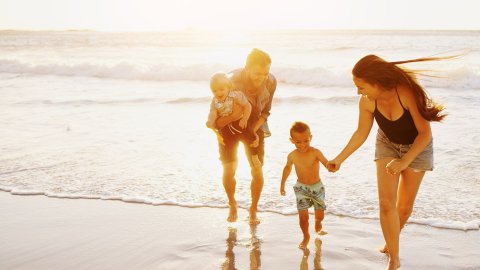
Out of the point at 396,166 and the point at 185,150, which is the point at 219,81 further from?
the point at 185,150

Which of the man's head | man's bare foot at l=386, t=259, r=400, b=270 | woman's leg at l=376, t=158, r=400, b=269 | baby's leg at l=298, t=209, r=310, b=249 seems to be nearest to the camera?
woman's leg at l=376, t=158, r=400, b=269

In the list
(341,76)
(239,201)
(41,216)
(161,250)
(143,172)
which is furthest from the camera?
(341,76)

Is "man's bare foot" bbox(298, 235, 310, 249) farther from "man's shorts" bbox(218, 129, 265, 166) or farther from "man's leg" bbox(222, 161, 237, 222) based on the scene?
"man's shorts" bbox(218, 129, 265, 166)

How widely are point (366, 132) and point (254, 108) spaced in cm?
134

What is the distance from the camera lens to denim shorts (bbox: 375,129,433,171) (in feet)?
12.3

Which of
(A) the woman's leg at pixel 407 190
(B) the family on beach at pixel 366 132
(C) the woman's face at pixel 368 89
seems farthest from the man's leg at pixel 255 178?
(C) the woman's face at pixel 368 89

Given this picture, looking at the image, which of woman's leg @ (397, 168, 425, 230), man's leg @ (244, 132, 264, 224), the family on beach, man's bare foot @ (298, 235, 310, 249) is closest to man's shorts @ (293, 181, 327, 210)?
the family on beach

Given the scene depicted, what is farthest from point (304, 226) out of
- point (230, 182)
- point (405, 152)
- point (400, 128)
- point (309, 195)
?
point (400, 128)

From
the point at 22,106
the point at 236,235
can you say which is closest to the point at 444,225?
the point at 236,235

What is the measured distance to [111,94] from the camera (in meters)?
17.3

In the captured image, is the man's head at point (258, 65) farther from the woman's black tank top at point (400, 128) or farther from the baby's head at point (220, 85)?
the woman's black tank top at point (400, 128)

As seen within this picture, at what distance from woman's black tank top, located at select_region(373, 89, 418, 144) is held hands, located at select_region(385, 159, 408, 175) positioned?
0.72 ft

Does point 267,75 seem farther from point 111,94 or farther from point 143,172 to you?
point 111,94

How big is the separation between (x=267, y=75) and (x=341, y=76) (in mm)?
15257
